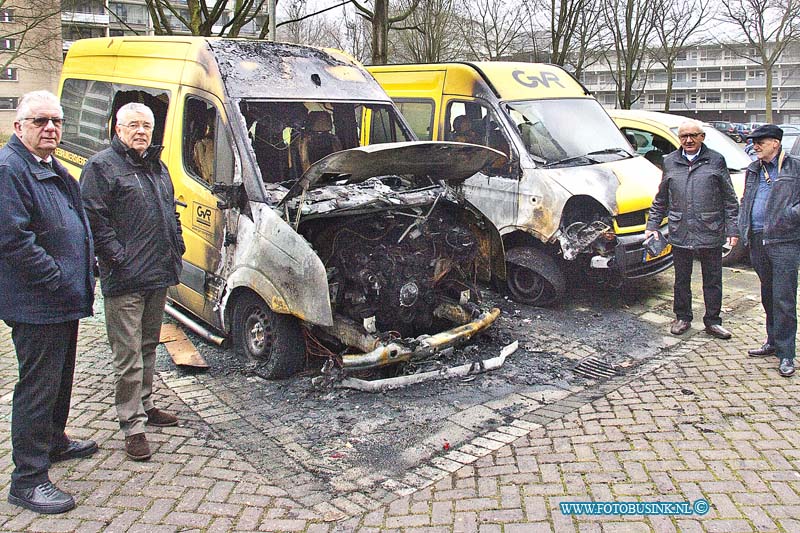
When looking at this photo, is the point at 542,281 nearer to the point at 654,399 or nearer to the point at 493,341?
the point at 493,341

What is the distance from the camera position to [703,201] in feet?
20.0

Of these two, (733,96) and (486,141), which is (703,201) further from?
(733,96)

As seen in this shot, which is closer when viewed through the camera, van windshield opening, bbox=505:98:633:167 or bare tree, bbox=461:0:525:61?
van windshield opening, bbox=505:98:633:167

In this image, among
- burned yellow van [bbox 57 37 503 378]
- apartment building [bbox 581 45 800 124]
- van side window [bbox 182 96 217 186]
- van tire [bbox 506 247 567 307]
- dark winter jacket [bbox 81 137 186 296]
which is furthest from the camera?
apartment building [bbox 581 45 800 124]

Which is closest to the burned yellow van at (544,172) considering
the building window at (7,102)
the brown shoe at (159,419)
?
the brown shoe at (159,419)

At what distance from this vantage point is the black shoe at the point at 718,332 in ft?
20.8

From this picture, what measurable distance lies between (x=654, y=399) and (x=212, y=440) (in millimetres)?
3148

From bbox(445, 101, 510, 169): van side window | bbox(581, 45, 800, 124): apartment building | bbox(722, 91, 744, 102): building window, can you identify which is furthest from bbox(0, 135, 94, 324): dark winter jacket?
bbox(722, 91, 744, 102): building window

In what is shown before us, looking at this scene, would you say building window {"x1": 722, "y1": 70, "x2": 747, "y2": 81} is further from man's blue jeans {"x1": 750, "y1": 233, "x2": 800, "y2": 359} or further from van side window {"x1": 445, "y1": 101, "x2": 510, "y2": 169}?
man's blue jeans {"x1": 750, "y1": 233, "x2": 800, "y2": 359}

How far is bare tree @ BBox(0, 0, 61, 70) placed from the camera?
97.0 feet

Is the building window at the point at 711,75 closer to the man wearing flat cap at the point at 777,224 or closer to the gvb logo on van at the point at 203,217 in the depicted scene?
the man wearing flat cap at the point at 777,224

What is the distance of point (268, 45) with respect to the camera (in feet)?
20.2

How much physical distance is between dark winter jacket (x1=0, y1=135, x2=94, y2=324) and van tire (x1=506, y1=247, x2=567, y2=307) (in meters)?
4.65

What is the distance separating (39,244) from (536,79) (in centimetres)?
A: 612
